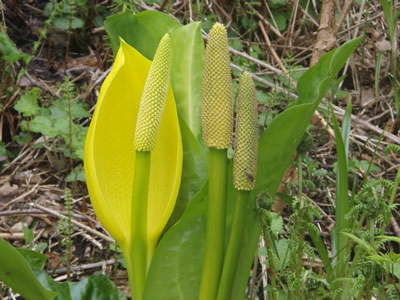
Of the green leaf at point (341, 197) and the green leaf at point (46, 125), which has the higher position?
the green leaf at point (46, 125)

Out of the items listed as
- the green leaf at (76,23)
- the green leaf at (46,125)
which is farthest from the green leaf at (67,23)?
the green leaf at (46,125)

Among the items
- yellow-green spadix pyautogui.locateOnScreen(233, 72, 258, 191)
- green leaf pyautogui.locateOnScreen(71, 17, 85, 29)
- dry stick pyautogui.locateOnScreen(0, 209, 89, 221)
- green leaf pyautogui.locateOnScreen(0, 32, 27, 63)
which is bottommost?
dry stick pyautogui.locateOnScreen(0, 209, 89, 221)

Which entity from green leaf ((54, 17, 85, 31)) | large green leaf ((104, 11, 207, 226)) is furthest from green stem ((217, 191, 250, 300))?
green leaf ((54, 17, 85, 31))

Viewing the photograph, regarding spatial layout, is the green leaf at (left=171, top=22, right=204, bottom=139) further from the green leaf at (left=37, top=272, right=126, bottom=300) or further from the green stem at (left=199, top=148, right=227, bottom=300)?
the green leaf at (left=37, top=272, right=126, bottom=300)

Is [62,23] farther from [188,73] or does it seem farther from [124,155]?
[124,155]

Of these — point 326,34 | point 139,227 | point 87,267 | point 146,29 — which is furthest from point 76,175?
point 326,34

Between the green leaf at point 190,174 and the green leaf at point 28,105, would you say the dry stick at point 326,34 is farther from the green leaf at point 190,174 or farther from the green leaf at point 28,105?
the green leaf at point 28,105
